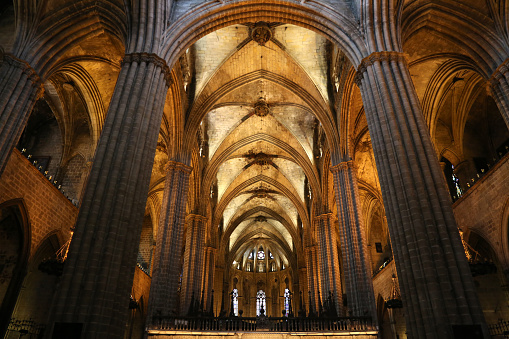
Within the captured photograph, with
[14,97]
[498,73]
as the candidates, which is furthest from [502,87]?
[14,97]

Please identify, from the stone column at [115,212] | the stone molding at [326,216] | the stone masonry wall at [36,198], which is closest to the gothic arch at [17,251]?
the stone masonry wall at [36,198]

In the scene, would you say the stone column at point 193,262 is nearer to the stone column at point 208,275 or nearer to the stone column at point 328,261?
the stone column at point 208,275

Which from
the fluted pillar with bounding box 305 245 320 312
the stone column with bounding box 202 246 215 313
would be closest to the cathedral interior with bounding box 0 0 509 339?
the fluted pillar with bounding box 305 245 320 312

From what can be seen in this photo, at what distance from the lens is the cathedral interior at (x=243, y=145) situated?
7.90 metres

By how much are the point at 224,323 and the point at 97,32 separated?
38.6ft

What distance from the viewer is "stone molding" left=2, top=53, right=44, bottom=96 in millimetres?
10758

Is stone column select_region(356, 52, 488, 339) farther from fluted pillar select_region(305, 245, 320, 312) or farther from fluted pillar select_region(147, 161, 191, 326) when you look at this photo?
fluted pillar select_region(305, 245, 320, 312)

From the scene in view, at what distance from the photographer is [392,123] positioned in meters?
9.26

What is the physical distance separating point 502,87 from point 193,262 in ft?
51.1

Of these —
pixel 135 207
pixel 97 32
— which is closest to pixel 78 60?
pixel 97 32

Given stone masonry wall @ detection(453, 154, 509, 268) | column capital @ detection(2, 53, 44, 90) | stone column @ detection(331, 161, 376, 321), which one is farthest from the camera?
stone column @ detection(331, 161, 376, 321)

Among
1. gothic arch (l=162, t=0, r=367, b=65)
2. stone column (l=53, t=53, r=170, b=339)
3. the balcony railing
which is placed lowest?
the balcony railing

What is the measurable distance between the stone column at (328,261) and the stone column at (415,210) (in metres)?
10.2

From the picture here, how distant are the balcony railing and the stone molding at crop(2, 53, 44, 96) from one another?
8.83 m
